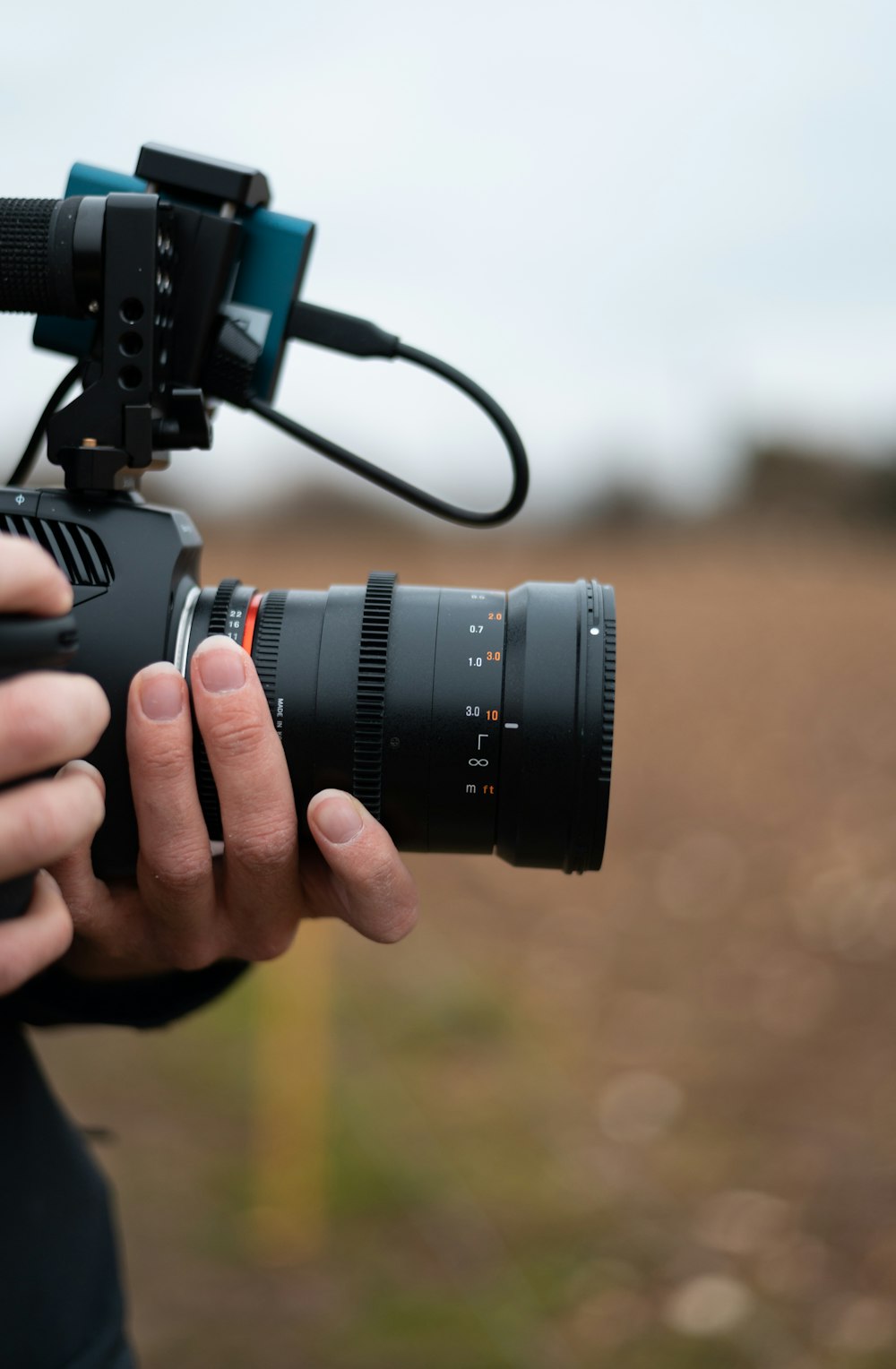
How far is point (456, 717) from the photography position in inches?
55.4

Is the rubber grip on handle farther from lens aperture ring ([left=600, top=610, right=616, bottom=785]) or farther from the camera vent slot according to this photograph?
lens aperture ring ([left=600, top=610, right=616, bottom=785])

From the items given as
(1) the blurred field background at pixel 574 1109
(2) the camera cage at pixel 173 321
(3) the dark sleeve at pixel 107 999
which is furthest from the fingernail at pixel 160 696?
(1) the blurred field background at pixel 574 1109

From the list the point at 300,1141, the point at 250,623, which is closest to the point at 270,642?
the point at 250,623

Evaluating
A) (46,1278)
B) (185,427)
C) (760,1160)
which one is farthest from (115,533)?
(760,1160)

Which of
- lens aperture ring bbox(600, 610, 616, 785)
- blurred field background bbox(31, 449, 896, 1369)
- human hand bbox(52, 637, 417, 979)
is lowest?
blurred field background bbox(31, 449, 896, 1369)

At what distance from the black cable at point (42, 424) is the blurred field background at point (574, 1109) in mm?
1544

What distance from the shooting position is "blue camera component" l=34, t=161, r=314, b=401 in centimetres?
146

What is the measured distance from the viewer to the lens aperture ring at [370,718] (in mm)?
1408

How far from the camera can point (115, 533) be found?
1.36 m

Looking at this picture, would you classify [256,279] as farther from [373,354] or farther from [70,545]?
[70,545]

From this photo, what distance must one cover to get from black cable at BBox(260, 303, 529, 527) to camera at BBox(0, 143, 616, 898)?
5cm

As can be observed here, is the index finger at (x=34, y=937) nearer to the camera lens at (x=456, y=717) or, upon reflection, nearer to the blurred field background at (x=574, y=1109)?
the camera lens at (x=456, y=717)

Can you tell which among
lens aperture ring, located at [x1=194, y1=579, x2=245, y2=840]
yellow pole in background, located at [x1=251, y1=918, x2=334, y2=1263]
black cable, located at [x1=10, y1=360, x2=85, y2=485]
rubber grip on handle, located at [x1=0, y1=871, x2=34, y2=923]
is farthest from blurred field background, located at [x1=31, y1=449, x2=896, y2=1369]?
rubber grip on handle, located at [x1=0, y1=871, x2=34, y2=923]

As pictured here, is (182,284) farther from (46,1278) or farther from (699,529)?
(699,529)
